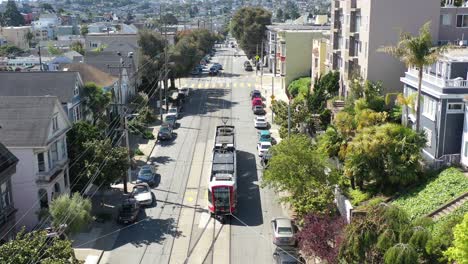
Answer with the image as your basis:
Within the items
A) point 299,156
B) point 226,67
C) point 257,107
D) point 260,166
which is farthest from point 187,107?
point 226,67

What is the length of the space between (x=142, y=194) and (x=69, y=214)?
998 centimetres

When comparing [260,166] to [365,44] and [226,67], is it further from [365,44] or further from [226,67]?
[226,67]

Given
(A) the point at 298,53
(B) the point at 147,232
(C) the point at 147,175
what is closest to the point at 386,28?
(C) the point at 147,175

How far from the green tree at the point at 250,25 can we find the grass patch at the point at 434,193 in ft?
285

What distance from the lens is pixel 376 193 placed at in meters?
36.2

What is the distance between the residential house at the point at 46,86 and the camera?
47.8 m

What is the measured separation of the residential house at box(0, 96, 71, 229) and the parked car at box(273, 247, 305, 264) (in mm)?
14947

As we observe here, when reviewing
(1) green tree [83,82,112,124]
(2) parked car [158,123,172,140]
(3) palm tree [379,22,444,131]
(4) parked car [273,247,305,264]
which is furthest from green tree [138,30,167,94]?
(4) parked car [273,247,305,264]

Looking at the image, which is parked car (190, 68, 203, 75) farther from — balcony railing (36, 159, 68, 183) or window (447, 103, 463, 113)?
window (447, 103, 463, 113)

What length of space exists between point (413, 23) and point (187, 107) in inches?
1318

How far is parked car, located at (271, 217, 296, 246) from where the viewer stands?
108 ft

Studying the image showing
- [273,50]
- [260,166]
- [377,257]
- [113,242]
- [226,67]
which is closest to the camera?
[377,257]

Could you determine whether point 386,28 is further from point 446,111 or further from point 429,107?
point 446,111

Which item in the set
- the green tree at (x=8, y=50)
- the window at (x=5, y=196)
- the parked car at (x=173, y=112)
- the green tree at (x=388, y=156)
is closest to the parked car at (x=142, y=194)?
the window at (x=5, y=196)
